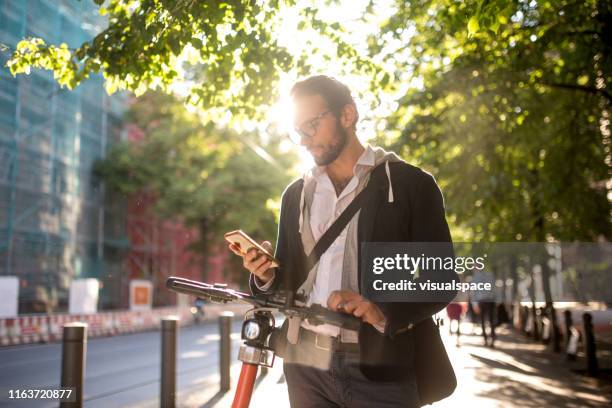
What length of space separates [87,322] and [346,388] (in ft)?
63.0

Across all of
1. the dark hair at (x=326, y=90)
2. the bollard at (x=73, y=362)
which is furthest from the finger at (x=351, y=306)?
the bollard at (x=73, y=362)

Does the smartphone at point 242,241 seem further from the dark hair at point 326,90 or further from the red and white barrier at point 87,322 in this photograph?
the red and white barrier at point 87,322

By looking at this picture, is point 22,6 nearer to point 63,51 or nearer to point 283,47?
point 63,51

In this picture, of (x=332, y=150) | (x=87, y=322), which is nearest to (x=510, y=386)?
(x=332, y=150)

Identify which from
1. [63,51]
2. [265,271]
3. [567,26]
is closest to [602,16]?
[567,26]

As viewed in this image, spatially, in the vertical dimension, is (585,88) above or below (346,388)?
above

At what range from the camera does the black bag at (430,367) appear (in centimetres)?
239

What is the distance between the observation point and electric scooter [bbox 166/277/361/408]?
201cm

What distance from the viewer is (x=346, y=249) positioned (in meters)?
2.46

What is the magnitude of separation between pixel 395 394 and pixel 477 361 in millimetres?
11863

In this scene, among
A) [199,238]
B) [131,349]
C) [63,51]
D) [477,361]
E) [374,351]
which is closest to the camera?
[374,351]

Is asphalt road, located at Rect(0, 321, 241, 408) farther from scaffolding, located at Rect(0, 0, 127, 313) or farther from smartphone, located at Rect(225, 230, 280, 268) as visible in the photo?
smartphone, located at Rect(225, 230, 280, 268)

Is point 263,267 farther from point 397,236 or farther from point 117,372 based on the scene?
point 117,372

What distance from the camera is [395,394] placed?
2312 mm
